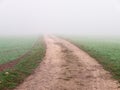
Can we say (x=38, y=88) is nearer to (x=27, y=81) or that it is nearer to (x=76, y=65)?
(x=27, y=81)

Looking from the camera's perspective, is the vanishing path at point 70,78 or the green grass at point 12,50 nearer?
the vanishing path at point 70,78

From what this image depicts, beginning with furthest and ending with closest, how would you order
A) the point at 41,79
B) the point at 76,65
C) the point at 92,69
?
the point at 76,65 < the point at 92,69 < the point at 41,79

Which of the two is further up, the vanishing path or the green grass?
the vanishing path

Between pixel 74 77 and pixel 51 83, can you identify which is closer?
pixel 51 83

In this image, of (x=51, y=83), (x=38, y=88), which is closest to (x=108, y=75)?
(x=51, y=83)

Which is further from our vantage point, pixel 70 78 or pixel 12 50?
pixel 12 50

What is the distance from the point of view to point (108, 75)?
64.2ft

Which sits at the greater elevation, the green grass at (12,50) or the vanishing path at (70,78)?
the vanishing path at (70,78)

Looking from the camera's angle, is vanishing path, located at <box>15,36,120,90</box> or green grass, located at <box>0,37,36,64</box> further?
green grass, located at <box>0,37,36,64</box>

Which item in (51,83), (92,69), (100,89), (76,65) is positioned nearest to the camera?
(100,89)

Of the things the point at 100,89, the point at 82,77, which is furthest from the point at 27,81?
the point at 100,89

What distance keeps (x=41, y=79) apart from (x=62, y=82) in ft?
6.47

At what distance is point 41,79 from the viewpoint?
18.8 metres

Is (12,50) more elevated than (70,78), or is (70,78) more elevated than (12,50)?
(70,78)
